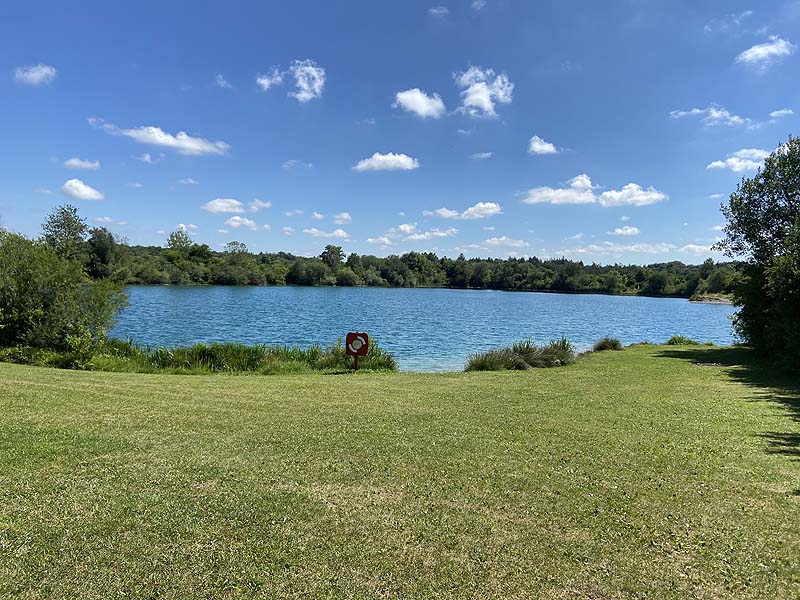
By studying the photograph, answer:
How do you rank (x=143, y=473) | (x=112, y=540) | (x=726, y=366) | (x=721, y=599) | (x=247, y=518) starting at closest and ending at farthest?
1. (x=721, y=599)
2. (x=112, y=540)
3. (x=247, y=518)
4. (x=143, y=473)
5. (x=726, y=366)

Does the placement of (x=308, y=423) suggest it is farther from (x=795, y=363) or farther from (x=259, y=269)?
(x=259, y=269)

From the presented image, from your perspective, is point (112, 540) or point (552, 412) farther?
point (552, 412)

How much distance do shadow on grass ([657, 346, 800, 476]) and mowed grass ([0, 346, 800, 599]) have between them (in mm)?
112

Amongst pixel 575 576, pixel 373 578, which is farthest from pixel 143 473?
pixel 575 576

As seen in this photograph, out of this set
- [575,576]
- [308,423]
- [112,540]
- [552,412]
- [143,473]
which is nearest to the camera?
[575,576]

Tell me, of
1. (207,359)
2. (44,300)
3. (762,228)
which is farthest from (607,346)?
(44,300)

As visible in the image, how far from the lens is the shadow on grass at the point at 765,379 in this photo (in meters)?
6.91

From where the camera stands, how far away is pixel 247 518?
423 cm

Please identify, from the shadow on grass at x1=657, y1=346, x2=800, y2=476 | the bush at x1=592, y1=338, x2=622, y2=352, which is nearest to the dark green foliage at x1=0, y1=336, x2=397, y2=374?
the shadow on grass at x1=657, y1=346, x2=800, y2=476

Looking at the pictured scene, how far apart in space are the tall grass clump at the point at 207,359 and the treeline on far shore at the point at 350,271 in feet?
191

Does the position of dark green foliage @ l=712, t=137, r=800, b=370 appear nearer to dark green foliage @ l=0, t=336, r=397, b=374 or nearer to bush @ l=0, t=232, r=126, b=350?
dark green foliage @ l=0, t=336, r=397, b=374

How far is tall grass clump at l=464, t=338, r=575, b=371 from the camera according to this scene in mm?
16297

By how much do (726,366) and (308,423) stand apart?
49.1ft

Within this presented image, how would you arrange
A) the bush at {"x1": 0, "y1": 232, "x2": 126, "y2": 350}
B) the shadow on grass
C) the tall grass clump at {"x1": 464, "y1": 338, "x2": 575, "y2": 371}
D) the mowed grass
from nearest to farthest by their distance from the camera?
1. the mowed grass
2. the shadow on grass
3. the bush at {"x1": 0, "y1": 232, "x2": 126, "y2": 350}
4. the tall grass clump at {"x1": 464, "y1": 338, "x2": 575, "y2": 371}
